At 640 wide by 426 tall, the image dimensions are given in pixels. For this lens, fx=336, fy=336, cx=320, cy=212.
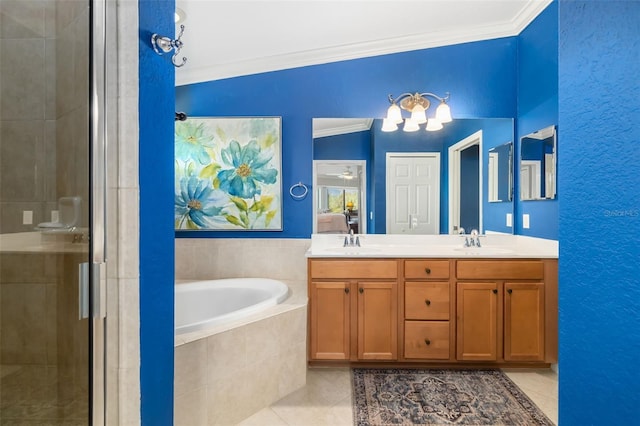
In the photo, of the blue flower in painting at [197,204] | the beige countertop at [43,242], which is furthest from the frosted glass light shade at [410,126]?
the beige countertop at [43,242]

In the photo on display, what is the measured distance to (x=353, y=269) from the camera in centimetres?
241

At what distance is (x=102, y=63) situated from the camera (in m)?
0.95

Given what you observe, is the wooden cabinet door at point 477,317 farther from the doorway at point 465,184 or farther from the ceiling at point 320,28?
the ceiling at point 320,28

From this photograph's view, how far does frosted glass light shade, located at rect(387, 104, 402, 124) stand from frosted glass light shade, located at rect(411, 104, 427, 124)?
12cm

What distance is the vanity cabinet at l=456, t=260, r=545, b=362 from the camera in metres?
2.40

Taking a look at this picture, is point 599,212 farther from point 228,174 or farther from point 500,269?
point 228,174

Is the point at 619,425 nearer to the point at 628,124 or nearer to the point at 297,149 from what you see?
the point at 628,124

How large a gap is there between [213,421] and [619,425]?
1.62m

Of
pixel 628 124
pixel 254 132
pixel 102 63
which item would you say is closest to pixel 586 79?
pixel 628 124

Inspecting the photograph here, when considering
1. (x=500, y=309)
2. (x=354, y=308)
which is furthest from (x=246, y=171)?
(x=500, y=309)

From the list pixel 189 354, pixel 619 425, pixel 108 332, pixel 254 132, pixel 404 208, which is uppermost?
pixel 254 132

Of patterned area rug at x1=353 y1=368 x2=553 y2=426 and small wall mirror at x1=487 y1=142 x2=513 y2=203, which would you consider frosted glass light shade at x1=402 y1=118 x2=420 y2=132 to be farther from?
patterned area rug at x1=353 y1=368 x2=553 y2=426

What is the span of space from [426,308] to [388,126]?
4.97 ft

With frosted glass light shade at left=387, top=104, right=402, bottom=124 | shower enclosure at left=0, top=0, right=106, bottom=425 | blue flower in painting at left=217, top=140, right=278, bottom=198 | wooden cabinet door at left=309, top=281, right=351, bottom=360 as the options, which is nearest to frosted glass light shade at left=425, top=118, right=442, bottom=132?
frosted glass light shade at left=387, top=104, right=402, bottom=124
